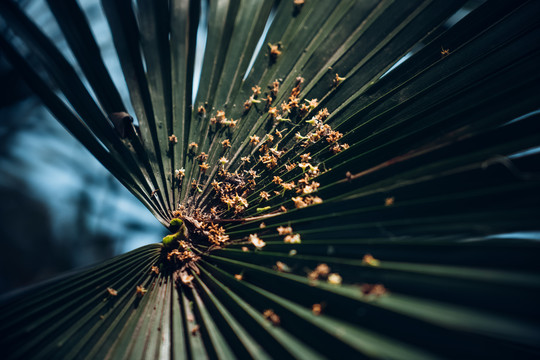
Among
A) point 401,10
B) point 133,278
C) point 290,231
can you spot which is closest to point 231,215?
point 290,231

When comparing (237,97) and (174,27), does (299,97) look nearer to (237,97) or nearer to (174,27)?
(237,97)

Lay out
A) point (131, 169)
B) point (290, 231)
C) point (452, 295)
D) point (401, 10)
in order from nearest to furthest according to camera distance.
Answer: point (452, 295)
point (290, 231)
point (401, 10)
point (131, 169)

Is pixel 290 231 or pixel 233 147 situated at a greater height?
pixel 233 147

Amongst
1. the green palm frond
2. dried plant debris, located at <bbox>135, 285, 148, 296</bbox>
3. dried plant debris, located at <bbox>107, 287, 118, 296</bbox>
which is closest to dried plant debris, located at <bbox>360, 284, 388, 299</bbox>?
the green palm frond

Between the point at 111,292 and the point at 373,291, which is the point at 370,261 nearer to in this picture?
the point at 373,291

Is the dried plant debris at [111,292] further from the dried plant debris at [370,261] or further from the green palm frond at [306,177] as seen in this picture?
the dried plant debris at [370,261]

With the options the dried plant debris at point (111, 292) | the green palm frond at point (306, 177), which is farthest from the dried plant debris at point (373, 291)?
the dried plant debris at point (111, 292)
